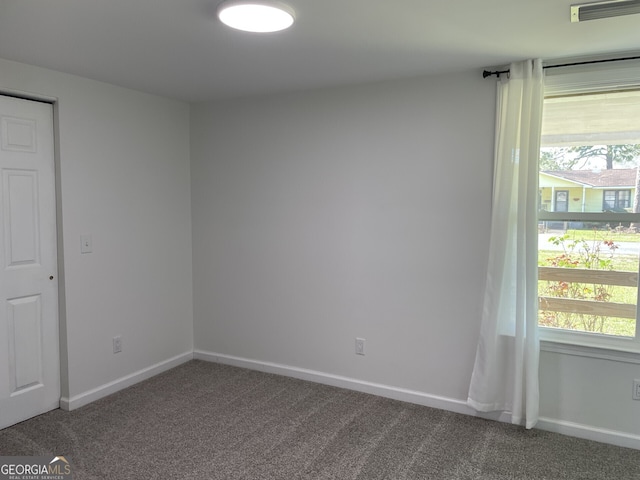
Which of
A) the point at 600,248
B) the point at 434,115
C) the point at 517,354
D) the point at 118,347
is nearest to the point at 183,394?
the point at 118,347

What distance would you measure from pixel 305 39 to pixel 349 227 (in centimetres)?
148

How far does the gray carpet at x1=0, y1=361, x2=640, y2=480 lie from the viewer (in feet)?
8.33

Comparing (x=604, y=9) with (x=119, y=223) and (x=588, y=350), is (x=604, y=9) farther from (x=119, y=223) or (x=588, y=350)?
(x=119, y=223)

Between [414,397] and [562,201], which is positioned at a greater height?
[562,201]

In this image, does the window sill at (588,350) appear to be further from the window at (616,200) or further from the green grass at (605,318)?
the window at (616,200)

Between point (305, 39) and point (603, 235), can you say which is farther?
point (603, 235)

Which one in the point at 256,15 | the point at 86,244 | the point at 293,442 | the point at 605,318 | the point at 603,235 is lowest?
the point at 293,442

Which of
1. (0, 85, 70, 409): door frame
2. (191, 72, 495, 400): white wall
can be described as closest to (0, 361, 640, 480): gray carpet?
(0, 85, 70, 409): door frame

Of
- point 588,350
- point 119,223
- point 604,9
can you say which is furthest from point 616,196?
point 119,223

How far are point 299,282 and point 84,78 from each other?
7.00ft

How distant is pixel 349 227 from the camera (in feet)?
11.7

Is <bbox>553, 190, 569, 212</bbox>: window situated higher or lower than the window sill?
higher

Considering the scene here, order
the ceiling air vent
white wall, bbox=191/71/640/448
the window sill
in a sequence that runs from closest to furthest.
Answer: the ceiling air vent, the window sill, white wall, bbox=191/71/640/448

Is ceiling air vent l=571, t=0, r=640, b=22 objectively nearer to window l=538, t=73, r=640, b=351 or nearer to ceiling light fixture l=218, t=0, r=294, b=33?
window l=538, t=73, r=640, b=351
